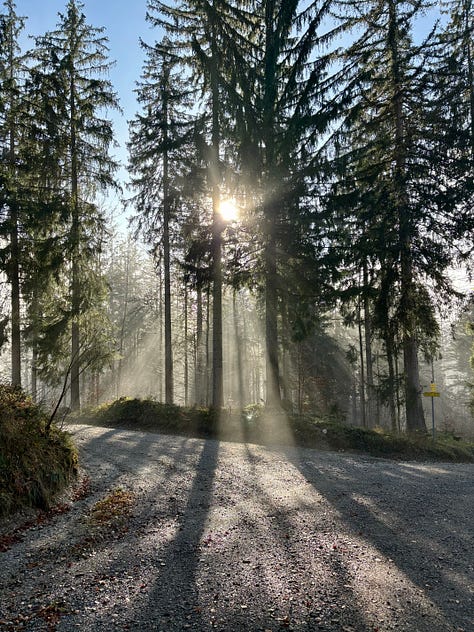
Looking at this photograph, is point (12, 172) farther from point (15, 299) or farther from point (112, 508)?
point (112, 508)

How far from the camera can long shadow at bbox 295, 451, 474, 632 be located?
3.29 metres

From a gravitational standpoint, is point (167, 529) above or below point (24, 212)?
below

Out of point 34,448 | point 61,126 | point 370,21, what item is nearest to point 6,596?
point 34,448

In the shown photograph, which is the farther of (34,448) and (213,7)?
(213,7)

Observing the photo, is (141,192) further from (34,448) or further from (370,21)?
(34,448)

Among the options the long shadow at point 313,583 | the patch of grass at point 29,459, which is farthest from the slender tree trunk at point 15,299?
the long shadow at point 313,583

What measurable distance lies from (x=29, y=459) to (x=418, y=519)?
16.5 feet

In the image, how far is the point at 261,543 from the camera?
13.5ft

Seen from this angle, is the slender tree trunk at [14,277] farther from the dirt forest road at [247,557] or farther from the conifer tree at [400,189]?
the conifer tree at [400,189]

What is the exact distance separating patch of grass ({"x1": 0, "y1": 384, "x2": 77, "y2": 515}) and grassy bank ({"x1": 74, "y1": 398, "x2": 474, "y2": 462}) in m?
5.71

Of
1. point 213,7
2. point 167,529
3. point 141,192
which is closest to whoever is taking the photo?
point 167,529

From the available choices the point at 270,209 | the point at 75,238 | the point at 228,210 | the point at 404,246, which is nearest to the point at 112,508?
the point at 270,209

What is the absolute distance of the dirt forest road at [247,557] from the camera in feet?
9.37

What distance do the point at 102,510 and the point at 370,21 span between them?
1487 centimetres
